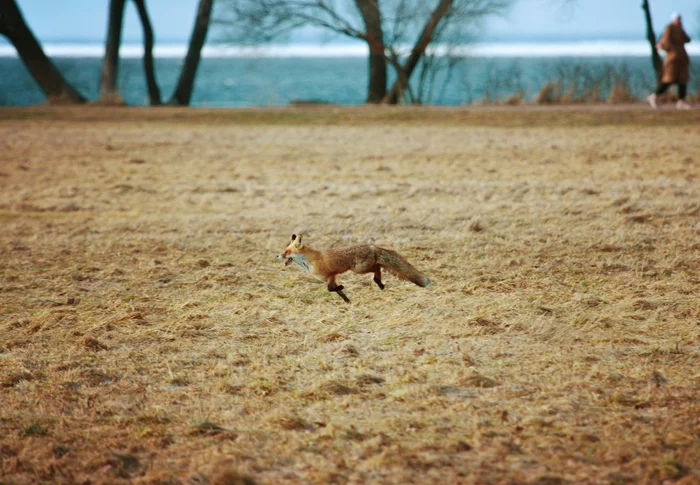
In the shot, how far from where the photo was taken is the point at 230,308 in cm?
574

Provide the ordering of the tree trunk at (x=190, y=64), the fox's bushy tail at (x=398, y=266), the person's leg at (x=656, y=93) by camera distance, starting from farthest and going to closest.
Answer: the tree trunk at (x=190, y=64)
the person's leg at (x=656, y=93)
the fox's bushy tail at (x=398, y=266)

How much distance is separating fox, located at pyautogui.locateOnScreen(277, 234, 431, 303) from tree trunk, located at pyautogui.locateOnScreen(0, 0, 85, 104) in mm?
20293

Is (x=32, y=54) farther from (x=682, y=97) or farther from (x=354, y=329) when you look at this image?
(x=354, y=329)

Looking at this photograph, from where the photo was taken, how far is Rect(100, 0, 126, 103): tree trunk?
82.9ft

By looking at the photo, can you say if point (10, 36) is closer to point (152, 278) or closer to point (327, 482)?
point (152, 278)

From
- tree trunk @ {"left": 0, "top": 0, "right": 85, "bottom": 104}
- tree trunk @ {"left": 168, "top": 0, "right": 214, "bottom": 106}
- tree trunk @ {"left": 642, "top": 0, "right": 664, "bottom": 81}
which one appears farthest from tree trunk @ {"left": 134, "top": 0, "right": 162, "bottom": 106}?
tree trunk @ {"left": 642, "top": 0, "right": 664, "bottom": 81}

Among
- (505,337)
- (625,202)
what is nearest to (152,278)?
(505,337)

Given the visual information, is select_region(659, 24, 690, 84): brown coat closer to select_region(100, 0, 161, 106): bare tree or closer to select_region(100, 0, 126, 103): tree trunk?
select_region(100, 0, 161, 106): bare tree

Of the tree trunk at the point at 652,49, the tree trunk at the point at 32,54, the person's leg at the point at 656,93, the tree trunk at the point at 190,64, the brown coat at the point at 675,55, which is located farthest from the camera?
the tree trunk at the point at 190,64

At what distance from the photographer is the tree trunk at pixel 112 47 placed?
995 inches

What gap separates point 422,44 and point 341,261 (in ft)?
Answer: 63.6

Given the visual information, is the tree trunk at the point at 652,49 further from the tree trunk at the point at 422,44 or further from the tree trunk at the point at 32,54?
the tree trunk at the point at 32,54

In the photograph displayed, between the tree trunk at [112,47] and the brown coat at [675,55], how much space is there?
584 inches

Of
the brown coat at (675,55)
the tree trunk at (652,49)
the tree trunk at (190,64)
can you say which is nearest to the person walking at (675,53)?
the brown coat at (675,55)
